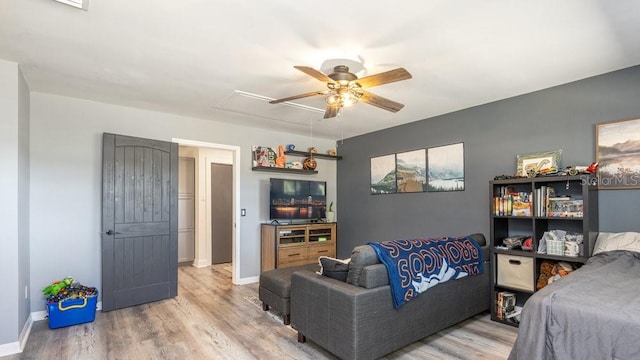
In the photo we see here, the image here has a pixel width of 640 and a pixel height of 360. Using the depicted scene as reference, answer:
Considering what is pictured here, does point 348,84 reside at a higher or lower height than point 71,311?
higher

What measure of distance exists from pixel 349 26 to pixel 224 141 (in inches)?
125

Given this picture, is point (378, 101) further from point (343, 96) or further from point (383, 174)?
point (383, 174)

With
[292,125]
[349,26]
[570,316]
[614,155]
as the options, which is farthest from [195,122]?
[614,155]

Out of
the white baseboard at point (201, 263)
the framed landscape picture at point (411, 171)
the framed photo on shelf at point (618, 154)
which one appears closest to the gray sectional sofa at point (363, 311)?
the framed photo on shelf at point (618, 154)

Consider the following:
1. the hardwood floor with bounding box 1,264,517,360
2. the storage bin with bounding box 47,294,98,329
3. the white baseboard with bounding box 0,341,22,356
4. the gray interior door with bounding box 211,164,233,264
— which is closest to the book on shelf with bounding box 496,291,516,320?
the hardwood floor with bounding box 1,264,517,360

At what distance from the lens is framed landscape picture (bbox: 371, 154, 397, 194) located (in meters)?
5.14

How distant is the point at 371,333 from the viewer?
2.34 meters

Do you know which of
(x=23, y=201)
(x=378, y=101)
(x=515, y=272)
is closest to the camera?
(x=378, y=101)

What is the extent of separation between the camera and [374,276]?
7.88ft

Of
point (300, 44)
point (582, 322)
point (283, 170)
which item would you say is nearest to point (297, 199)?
point (283, 170)

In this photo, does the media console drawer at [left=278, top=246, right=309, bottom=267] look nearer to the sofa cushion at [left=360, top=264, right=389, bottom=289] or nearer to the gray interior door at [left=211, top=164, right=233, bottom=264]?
the gray interior door at [left=211, top=164, right=233, bottom=264]

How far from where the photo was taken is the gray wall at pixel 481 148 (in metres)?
3.03

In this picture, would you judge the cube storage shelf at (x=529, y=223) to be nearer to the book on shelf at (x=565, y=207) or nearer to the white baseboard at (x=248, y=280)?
the book on shelf at (x=565, y=207)

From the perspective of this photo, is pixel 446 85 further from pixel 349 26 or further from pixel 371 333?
pixel 371 333
